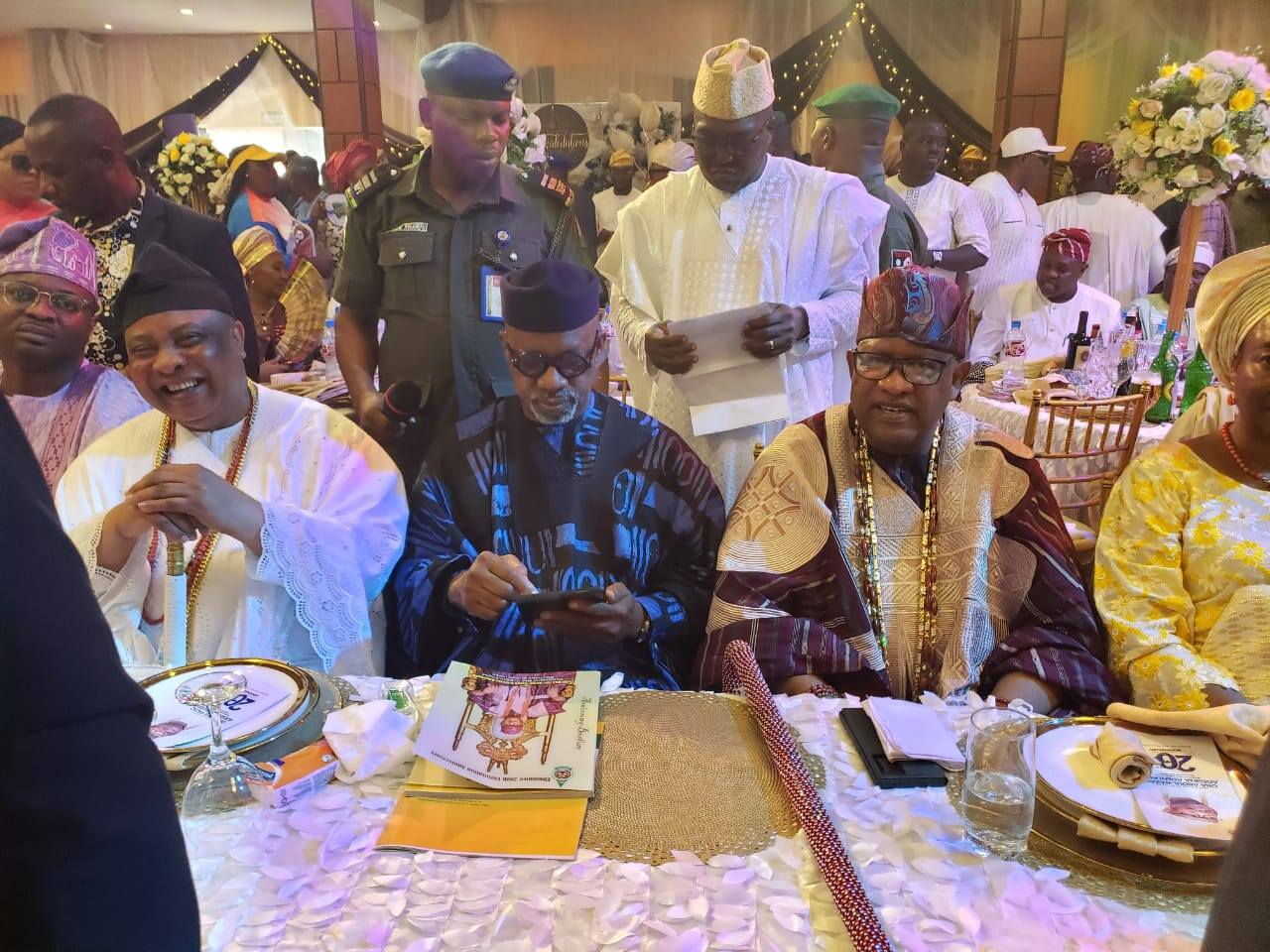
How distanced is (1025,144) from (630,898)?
7.42 meters

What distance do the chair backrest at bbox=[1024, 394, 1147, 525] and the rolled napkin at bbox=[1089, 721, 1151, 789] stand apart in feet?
9.27

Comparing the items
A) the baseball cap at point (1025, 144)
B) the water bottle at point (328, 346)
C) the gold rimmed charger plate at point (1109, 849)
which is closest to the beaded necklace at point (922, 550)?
the gold rimmed charger plate at point (1109, 849)

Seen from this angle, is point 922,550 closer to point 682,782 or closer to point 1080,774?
point 1080,774

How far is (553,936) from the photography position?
3.31 ft

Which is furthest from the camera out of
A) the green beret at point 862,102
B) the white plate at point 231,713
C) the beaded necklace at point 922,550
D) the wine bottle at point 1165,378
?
the green beret at point 862,102

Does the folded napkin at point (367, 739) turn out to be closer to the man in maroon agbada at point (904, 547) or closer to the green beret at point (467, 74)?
the man in maroon agbada at point (904, 547)

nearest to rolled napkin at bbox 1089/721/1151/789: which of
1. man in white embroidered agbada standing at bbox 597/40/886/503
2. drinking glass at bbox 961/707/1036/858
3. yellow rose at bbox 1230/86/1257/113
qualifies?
drinking glass at bbox 961/707/1036/858

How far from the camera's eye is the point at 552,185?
3.04m

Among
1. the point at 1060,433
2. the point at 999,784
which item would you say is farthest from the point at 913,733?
the point at 1060,433

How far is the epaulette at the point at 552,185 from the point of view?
9.90ft

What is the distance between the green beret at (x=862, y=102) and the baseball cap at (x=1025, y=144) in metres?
2.80

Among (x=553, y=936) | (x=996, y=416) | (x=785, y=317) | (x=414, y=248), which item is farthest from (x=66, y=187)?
(x=996, y=416)

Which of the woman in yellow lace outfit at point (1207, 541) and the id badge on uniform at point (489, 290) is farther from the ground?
the id badge on uniform at point (489, 290)

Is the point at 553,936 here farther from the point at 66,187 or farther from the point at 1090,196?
the point at 1090,196
